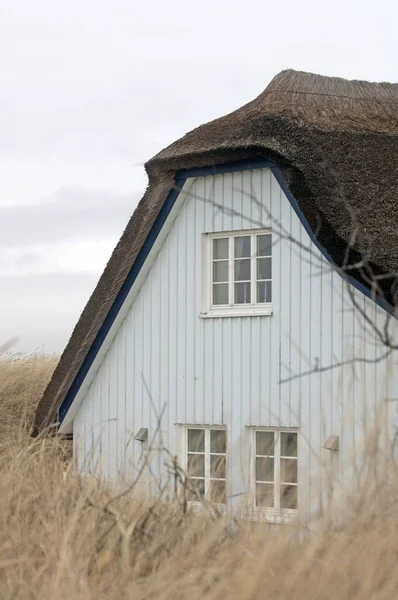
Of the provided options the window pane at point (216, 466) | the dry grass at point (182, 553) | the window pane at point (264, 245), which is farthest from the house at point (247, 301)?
the dry grass at point (182, 553)

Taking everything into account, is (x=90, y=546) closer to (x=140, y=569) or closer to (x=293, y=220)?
(x=140, y=569)

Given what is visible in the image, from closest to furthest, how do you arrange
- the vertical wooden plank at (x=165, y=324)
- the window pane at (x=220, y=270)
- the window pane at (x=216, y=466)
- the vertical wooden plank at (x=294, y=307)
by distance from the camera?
the window pane at (x=216, y=466) → the vertical wooden plank at (x=294, y=307) → the window pane at (x=220, y=270) → the vertical wooden plank at (x=165, y=324)

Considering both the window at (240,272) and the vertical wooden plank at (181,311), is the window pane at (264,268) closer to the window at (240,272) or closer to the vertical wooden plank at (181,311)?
the window at (240,272)

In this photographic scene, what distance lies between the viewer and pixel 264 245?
42.8 feet

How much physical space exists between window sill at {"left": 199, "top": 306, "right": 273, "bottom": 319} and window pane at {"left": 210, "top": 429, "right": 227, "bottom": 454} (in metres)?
1.46

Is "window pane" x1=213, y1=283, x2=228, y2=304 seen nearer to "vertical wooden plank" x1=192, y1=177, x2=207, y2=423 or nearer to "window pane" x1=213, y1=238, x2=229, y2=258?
"vertical wooden plank" x1=192, y1=177, x2=207, y2=423

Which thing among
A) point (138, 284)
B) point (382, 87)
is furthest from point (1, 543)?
point (382, 87)

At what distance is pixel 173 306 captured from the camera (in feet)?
45.4

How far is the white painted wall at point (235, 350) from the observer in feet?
40.2

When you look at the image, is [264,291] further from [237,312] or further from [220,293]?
[220,293]

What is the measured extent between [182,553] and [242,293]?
8310mm

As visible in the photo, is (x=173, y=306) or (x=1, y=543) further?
(x=173, y=306)

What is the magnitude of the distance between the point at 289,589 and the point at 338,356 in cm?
780

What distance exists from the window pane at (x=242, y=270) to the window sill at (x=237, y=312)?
0.40m
